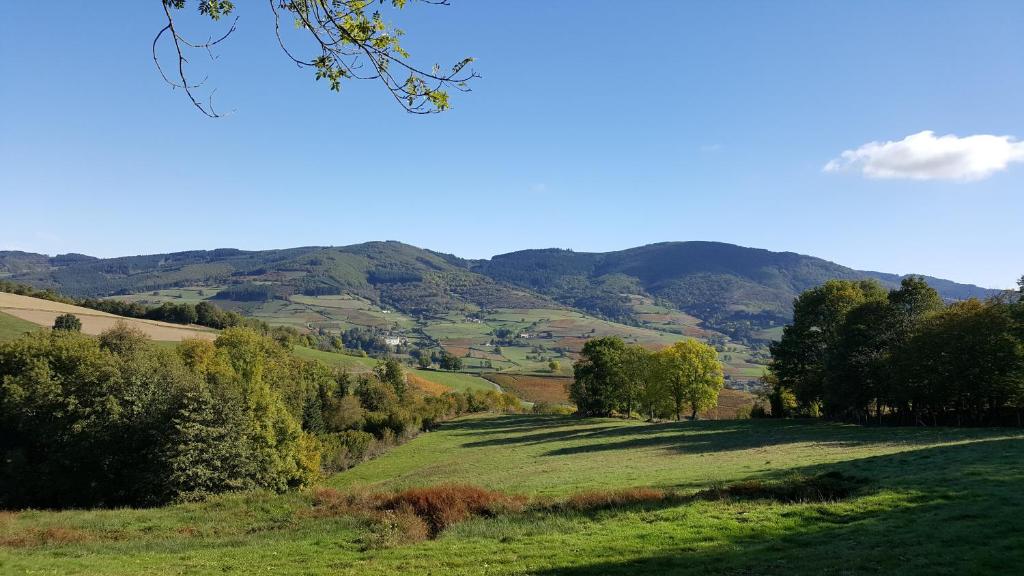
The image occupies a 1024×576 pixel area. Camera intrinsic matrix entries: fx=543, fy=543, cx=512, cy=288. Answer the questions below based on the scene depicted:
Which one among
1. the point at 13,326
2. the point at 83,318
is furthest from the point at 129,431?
the point at 83,318

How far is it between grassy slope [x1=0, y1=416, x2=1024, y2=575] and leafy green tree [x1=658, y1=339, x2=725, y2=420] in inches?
1432

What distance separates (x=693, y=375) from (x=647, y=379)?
22.1 ft

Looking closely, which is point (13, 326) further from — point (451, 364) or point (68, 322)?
point (451, 364)

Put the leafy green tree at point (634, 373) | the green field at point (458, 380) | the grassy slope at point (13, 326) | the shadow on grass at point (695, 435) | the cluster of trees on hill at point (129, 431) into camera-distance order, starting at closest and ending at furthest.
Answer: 1. the cluster of trees on hill at point (129, 431)
2. the shadow on grass at point (695, 435)
3. the leafy green tree at point (634, 373)
4. the grassy slope at point (13, 326)
5. the green field at point (458, 380)

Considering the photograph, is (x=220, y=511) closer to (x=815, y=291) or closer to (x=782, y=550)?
(x=782, y=550)

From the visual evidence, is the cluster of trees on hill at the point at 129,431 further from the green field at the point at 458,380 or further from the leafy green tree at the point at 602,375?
the green field at the point at 458,380

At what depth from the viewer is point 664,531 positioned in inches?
627

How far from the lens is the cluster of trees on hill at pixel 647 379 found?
71188mm

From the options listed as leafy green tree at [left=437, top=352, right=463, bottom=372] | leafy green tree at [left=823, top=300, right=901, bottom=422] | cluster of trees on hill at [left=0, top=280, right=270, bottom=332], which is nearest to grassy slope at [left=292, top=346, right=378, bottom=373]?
cluster of trees on hill at [left=0, top=280, right=270, bottom=332]

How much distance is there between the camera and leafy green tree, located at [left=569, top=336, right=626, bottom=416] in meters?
79.2

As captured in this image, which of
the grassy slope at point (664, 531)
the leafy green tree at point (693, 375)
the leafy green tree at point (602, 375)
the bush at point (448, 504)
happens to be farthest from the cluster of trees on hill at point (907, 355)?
the bush at point (448, 504)

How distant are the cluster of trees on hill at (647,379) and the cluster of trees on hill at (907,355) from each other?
1140cm

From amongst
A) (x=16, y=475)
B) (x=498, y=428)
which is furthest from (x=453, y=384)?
(x=16, y=475)

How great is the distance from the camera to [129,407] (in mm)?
40031
